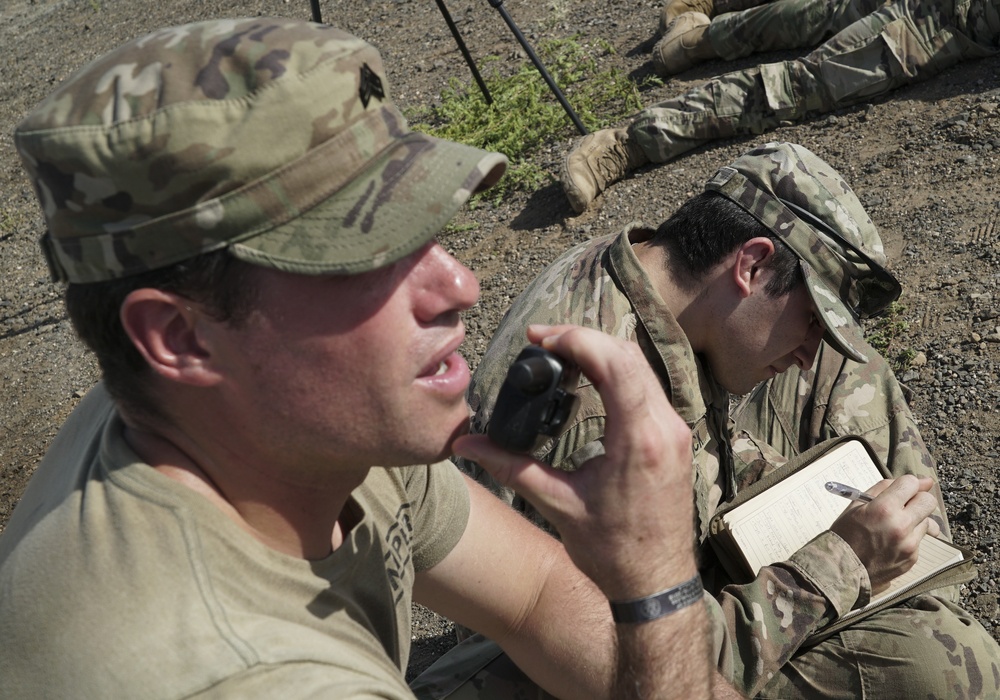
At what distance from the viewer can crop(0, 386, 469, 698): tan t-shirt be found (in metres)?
1.32

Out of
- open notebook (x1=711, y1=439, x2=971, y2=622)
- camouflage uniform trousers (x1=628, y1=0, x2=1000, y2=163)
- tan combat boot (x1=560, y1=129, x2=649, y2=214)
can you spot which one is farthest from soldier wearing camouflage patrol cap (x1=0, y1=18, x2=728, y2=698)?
camouflage uniform trousers (x1=628, y1=0, x2=1000, y2=163)

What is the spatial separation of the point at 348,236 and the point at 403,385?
240 millimetres

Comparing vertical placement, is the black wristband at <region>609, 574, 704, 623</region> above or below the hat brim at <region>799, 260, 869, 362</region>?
above

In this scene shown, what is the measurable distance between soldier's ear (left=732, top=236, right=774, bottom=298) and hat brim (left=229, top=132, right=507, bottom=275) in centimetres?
161

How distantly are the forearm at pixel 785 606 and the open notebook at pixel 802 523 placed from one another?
0.11m

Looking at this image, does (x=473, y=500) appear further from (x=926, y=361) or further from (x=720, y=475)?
(x=926, y=361)

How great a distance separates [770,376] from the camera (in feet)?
10.4

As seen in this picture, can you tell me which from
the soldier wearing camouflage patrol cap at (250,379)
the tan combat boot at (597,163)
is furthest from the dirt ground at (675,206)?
the soldier wearing camouflage patrol cap at (250,379)

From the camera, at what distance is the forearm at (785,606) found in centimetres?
263

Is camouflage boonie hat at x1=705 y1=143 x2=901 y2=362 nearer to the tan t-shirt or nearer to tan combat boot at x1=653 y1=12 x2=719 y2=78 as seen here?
the tan t-shirt

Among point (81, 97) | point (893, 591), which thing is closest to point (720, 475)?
point (893, 591)

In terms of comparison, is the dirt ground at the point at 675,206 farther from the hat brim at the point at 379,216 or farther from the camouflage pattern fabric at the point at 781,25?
the hat brim at the point at 379,216

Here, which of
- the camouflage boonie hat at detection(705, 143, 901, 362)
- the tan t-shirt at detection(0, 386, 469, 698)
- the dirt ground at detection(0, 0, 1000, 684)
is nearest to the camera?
the tan t-shirt at detection(0, 386, 469, 698)

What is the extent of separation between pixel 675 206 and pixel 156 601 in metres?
4.56
